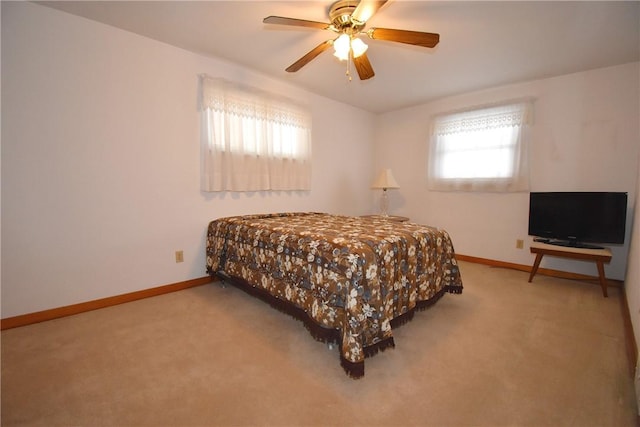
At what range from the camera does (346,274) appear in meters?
1.55

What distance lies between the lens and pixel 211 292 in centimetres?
270

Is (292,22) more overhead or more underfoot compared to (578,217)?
more overhead

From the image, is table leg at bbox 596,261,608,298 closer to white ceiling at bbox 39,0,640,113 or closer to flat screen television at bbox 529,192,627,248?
flat screen television at bbox 529,192,627,248

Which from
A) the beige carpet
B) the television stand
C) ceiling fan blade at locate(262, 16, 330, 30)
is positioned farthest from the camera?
the television stand

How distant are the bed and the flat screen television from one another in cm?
149

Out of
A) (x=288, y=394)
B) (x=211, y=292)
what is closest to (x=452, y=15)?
(x=288, y=394)

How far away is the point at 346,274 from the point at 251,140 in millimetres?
2175

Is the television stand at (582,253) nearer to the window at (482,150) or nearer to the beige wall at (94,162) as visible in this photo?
the window at (482,150)

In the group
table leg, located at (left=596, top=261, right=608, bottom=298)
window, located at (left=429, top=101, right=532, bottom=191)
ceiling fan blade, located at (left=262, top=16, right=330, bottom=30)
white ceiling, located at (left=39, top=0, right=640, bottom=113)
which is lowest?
table leg, located at (left=596, top=261, right=608, bottom=298)

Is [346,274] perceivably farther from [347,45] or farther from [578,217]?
[578,217]

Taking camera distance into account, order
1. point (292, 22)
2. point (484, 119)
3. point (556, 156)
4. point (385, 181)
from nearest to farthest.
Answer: point (292, 22)
point (556, 156)
point (484, 119)
point (385, 181)

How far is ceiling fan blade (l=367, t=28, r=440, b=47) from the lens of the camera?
1769 millimetres

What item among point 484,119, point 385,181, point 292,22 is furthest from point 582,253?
point 292,22

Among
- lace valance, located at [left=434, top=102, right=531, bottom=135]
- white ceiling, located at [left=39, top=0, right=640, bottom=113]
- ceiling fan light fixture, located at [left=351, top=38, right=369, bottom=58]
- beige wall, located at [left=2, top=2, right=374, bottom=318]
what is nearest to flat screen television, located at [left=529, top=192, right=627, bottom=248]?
lace valance, located at [left=434, top=102, right=531, bottom=135]
